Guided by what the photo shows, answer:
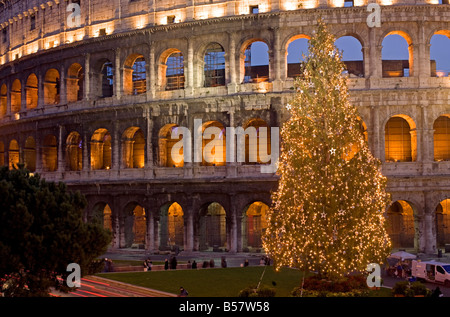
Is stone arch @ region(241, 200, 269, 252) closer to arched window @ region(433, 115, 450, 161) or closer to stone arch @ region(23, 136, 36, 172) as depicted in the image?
arched window @ region(433, 115, 450, 161)

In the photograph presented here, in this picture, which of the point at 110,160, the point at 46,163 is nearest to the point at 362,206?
the point at 110,160

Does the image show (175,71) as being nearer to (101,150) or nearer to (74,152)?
(101,150)

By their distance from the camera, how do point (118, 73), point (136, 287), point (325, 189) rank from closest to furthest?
point (325, 189)
point (136, 287)
point (118, 73)

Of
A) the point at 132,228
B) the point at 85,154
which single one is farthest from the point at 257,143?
the point at 85,154

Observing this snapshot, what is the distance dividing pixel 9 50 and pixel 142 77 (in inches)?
466

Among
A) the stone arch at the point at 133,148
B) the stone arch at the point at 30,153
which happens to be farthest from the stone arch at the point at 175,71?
the stone arch at the point at 30,153

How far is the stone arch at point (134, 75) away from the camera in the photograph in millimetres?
33562

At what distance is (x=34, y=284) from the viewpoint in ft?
48.2

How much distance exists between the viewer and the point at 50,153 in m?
37.0

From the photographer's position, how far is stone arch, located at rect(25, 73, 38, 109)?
124ft

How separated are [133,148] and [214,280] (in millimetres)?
15550

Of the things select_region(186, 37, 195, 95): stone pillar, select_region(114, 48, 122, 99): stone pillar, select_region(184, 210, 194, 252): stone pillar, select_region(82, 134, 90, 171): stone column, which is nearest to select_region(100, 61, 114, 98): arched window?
select_region(114, 48, 122, 99): stone pillar

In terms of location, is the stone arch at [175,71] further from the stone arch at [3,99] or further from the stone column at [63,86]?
the stone arch at [3,99]

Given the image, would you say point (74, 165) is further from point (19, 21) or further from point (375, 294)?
point (375, 294)
